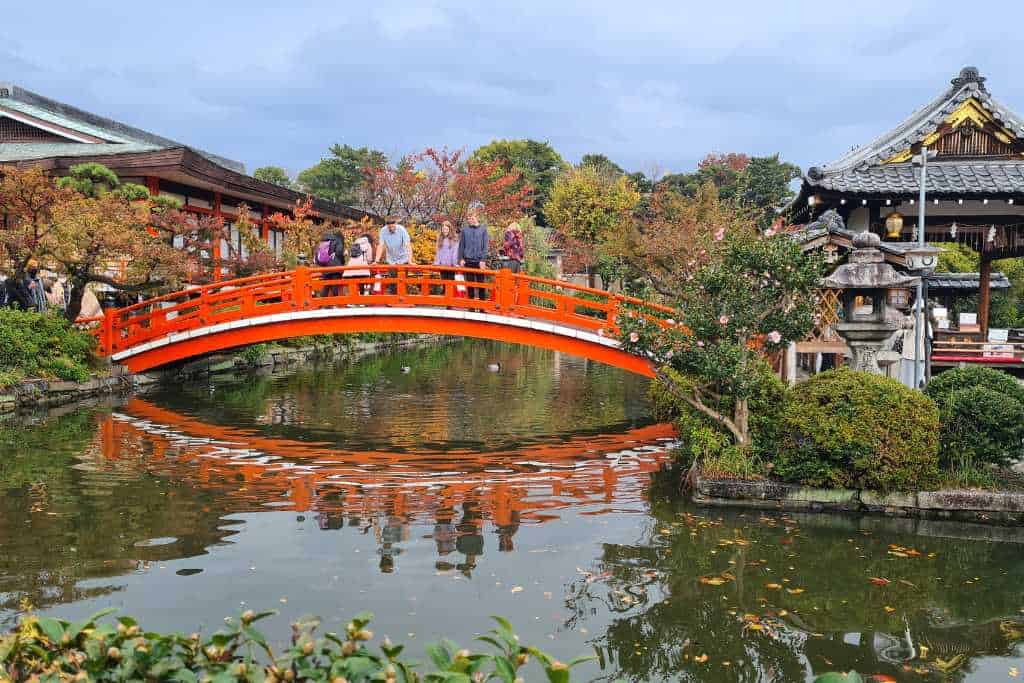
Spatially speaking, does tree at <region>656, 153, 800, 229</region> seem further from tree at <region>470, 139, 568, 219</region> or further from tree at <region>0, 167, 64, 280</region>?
tree at <region>0, 167, 64, 280</region>

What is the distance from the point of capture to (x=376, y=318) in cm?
1583

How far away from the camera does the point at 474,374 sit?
2205 centimetres

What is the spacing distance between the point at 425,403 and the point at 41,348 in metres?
6.98

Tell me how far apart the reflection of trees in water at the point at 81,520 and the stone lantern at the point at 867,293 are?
746 centimetres

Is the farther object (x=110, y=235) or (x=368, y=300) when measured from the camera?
(x=368, y=300)

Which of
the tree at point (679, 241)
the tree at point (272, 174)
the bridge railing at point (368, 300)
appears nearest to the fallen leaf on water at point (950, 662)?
the tree at point (679, 241)

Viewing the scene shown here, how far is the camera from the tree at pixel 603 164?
49.2m

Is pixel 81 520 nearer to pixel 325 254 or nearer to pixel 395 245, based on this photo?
pixel 395 245

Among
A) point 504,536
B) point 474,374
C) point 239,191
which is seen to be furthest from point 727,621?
point 239,191

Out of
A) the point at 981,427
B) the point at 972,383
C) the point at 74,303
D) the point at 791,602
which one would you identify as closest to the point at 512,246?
the point at 74,303

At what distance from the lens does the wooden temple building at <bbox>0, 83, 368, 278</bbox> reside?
19547 millimetres

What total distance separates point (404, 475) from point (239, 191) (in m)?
16.3

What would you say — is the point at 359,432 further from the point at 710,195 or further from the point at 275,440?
the point at 710,195

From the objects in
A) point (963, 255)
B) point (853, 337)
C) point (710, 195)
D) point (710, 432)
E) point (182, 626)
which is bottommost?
point (182, 626)
